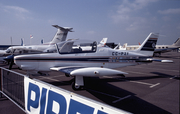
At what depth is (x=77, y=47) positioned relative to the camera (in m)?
6.39

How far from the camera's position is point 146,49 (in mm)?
8578

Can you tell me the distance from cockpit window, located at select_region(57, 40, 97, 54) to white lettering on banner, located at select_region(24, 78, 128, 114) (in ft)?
11.7

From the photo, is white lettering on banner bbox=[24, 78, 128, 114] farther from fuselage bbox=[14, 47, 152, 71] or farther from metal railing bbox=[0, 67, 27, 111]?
fuselage bbox=[14, 47, 152, 71]

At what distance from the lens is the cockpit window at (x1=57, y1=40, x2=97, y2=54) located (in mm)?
6172

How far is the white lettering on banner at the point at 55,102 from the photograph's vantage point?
4.82 feet

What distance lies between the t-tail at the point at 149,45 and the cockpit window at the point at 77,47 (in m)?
3.85

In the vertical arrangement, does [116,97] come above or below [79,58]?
below

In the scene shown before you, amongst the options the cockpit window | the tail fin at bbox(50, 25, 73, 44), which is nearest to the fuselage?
the cockpit window

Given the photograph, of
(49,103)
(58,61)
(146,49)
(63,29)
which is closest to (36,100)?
(49,103)

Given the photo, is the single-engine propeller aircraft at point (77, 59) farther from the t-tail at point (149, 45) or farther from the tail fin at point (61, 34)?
the tail fin at point (61, 34)

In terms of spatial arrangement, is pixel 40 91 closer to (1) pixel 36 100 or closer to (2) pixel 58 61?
(1) pixel 36 100

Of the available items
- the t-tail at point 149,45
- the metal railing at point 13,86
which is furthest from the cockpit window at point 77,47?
the t-tail at point 149,45

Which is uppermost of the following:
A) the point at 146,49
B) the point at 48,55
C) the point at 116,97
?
the point at 146,49

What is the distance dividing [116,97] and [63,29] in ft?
66.0
